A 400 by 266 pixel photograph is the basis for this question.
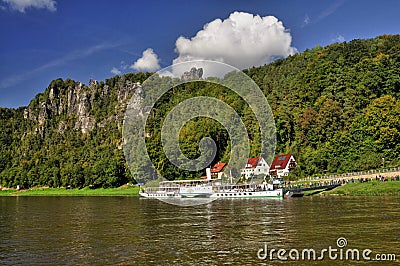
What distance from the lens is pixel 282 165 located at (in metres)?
107

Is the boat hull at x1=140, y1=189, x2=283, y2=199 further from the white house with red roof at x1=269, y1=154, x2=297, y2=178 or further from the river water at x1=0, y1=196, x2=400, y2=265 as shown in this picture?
the white house with red roof at x1=269, y1=154, x2=297, y2=178

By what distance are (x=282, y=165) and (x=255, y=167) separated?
7649 millimetres

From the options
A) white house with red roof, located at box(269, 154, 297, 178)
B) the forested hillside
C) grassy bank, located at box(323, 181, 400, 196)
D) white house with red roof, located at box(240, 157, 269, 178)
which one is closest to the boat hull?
grassy bank, located at box(323, 181, 400, 196)

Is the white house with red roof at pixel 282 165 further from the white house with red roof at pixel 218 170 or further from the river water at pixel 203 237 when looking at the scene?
the river water at pixel 203 237

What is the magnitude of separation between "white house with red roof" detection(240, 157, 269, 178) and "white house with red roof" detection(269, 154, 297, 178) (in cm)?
298

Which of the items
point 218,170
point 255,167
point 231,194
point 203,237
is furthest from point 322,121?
point 203,237

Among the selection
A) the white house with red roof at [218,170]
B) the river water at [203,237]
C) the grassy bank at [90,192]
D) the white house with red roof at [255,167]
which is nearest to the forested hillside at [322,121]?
the grassy bank at [90,192]

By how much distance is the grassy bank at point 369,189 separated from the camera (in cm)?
6056

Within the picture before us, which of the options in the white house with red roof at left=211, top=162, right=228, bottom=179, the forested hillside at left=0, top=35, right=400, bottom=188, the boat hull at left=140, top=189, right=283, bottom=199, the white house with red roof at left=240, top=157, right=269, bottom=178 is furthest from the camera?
the white house with red roof at left=211, top=162, right=228, bottom=179

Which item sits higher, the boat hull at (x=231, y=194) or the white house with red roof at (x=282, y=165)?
the white house with red roof at (x=282, y=165)

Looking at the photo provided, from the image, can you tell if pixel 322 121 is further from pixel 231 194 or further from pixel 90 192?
pixel 90 192

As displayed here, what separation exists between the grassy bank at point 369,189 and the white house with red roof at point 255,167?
4250 cm

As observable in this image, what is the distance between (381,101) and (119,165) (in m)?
78.1

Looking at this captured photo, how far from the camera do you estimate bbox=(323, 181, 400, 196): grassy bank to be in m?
60.6
